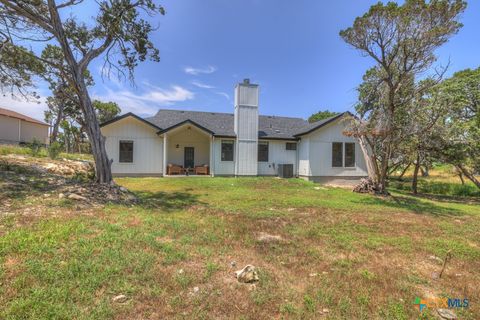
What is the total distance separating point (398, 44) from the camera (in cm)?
895

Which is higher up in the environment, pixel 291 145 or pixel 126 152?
pixel 291 145

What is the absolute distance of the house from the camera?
14734 mm

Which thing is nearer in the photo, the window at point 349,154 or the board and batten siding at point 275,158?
the window at point 349,154

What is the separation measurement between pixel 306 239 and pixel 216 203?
3.95m

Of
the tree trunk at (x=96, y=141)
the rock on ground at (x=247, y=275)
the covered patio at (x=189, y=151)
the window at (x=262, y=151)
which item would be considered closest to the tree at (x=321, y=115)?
the window at (x=262, y=151)

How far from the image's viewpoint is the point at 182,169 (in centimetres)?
1595

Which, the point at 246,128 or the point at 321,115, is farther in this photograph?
the point at 321,115

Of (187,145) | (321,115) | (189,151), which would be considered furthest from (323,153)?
(321,115)

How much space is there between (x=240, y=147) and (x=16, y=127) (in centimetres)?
2789

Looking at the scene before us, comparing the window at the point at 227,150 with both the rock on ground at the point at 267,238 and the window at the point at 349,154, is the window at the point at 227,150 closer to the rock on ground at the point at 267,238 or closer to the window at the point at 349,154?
the window at the point at 349,154

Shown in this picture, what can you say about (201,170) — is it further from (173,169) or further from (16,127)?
(16,127)

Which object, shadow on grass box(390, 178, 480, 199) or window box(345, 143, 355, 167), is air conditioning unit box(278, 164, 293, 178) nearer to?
window box(345, 143, 355, 167)

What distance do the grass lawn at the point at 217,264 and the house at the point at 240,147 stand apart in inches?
330

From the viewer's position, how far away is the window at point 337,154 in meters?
15.6
